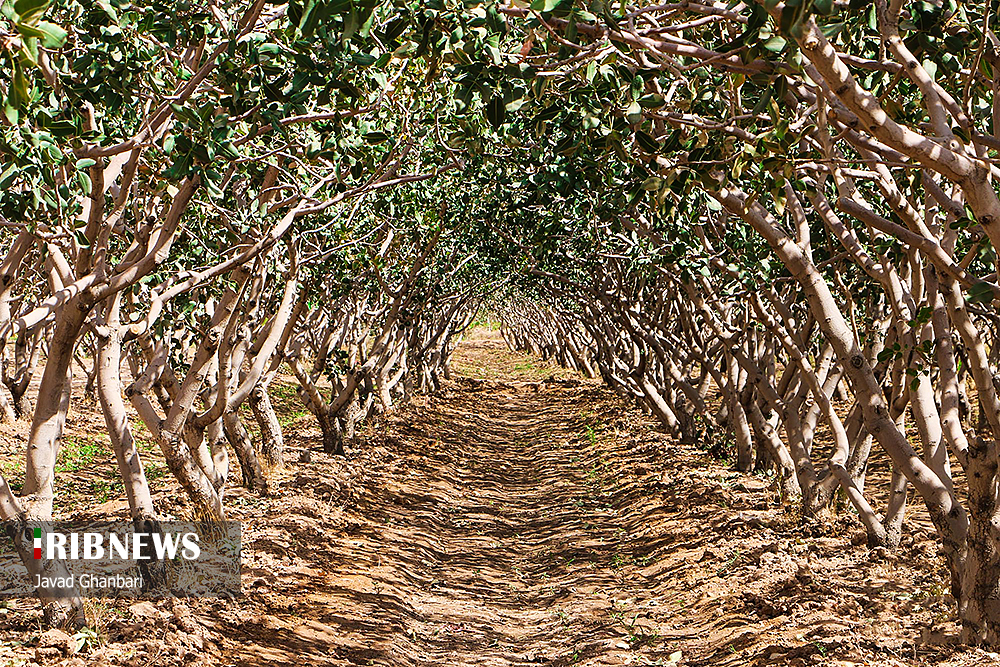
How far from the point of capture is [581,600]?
8625 mm

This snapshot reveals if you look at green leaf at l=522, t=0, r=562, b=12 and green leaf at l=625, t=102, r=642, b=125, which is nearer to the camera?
green leaf at l=522, t=0, r=562, b=12

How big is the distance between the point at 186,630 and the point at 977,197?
18.9 feet

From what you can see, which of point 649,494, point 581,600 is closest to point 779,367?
point 649,494

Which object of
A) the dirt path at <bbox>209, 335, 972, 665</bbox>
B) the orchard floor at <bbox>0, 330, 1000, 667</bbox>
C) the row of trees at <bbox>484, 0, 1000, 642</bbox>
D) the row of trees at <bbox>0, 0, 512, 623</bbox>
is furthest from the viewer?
the dirt path at <bbox>209, 335, 972, 665</bbox>

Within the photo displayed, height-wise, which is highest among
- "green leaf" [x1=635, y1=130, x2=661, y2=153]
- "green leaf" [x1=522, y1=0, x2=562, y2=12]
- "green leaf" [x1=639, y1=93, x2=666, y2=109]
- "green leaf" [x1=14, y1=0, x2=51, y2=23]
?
"green leaf" [x1=522, y1=0, x2=562, y2=12]

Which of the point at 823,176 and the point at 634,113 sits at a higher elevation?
the point at 823,176

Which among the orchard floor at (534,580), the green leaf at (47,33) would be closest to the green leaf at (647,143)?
the green leaf at (47,33)

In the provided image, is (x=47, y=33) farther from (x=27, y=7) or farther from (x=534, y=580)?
(x=534, y=580)

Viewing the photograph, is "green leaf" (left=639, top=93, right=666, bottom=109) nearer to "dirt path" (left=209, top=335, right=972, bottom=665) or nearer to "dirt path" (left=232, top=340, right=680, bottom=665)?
"dirt path" (left=209, top=335, right=972, bottom=665)

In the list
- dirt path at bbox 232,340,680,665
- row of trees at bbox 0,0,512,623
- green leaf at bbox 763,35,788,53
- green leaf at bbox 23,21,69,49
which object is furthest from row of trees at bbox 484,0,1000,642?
dirt path at bbox 232,340,680,665

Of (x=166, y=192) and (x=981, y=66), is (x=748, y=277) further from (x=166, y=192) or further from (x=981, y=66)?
(x=166, y=192)

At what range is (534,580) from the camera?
9656 mm

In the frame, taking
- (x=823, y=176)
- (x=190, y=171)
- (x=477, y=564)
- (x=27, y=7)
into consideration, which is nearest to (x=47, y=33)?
(x=27, y=7)

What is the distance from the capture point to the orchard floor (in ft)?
20.8
